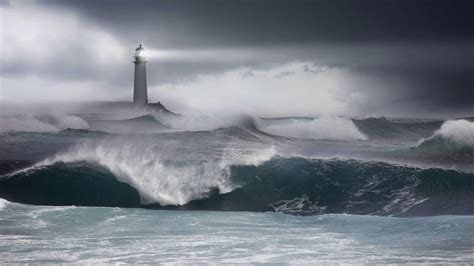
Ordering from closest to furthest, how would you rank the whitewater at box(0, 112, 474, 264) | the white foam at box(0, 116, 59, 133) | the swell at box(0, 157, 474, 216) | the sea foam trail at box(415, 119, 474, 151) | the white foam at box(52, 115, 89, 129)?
1. the whitewater at box(0, 112, 474, 264)
2. the swell at box(0, 157, 474, 216)
3. the sea foam trail at box(415, 119, 474, 151)
4. the white foam at box(0, 116, 59, 133)
5. the white foam at box(52, 115, 89, 129)

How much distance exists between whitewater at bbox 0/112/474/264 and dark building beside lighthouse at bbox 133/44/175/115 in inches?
10.6

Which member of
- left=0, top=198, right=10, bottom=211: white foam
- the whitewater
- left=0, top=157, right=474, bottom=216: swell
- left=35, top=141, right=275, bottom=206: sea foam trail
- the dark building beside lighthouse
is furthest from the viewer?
the dark building beside lighthouse

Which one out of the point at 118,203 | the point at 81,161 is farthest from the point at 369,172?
the point at 81,161

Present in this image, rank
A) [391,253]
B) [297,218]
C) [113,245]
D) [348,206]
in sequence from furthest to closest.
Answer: [348,206]
[297,218]
[113,245]
[391,253]

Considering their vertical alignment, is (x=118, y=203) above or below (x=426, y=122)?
below

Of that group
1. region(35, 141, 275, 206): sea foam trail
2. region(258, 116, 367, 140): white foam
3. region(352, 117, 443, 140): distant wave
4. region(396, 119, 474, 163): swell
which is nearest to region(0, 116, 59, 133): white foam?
region(35, 141, 275, 206): sea foam trail

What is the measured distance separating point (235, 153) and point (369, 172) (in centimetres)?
218

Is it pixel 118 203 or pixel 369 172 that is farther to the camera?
pixel 369 172

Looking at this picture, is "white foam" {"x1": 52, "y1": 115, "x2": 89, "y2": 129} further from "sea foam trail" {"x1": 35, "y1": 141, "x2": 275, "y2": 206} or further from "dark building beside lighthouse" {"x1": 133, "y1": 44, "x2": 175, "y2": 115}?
"sea foam trail" {"x1": 35, "y1": 141, "x2": 275, "y2": 206}

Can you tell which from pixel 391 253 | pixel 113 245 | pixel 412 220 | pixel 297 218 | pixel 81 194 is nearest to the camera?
pixel 391 253

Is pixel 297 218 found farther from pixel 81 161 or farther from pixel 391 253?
pixel 81 161

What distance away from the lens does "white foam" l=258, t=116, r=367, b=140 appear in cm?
1112

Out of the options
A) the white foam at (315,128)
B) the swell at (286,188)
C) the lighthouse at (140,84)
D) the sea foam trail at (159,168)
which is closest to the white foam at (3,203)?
the swell at (286,188)

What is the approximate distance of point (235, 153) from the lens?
408 inches
